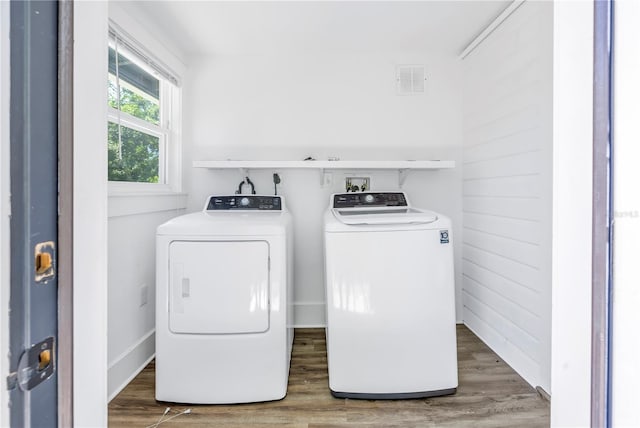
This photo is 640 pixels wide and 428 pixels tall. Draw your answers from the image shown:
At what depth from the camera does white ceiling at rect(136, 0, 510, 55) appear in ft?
6.31

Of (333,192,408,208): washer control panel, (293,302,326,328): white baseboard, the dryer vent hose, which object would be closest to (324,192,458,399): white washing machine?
(333,192,408,208): washer control panel

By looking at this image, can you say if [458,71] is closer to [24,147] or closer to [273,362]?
[273,362]

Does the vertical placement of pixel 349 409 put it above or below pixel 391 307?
below

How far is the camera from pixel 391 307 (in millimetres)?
1663

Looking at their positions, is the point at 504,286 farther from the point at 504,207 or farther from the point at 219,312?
the point at 219,312

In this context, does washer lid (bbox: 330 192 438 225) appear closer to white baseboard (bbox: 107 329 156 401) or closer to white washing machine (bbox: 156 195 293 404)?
white washing machine (bbox: 156 195 293 404)

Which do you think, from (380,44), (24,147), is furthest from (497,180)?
(24,147)

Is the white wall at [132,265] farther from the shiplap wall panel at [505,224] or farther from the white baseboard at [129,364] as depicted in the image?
the shiplap wall panel at [505,224]

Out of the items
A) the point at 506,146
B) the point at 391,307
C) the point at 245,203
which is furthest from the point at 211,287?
the point at 506,146

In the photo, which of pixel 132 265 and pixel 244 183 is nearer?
pixel 132 265

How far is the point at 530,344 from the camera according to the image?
182 cm

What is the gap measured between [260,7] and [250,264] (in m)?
1.58

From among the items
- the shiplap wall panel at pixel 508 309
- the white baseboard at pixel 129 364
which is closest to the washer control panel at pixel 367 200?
the shiplap wall panel at pixel 508 309

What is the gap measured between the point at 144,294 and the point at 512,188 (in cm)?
244
